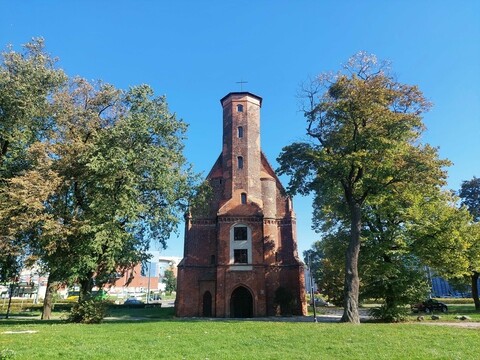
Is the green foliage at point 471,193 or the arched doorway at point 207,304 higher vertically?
the green foliage at point 471,193

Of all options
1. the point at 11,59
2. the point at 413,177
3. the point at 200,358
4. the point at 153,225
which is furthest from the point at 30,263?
the point at 413,177

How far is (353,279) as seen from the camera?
21.7 m

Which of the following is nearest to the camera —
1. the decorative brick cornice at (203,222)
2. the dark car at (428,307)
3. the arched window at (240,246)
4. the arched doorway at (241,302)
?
the arched doorway at (241,302)

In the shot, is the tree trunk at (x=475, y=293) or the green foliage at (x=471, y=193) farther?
the green foliage at (x=471, y=193)

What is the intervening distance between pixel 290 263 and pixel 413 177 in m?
15.4

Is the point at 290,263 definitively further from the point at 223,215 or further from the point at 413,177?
the point at 413,177

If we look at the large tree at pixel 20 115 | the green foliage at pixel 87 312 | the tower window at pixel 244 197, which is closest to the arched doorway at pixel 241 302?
the tower window at pixel 244 197

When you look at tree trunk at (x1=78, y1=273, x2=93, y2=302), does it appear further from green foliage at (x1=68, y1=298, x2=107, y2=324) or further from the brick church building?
the brick church building

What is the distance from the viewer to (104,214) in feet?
66.7

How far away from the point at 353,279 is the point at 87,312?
51.2 feet

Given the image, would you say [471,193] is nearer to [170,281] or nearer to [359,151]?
[359,151]

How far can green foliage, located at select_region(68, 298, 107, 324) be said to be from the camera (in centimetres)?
2111

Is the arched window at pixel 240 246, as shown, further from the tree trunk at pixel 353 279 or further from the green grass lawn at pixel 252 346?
the green grass lawn at pixel 252 346

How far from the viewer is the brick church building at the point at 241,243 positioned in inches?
1248
